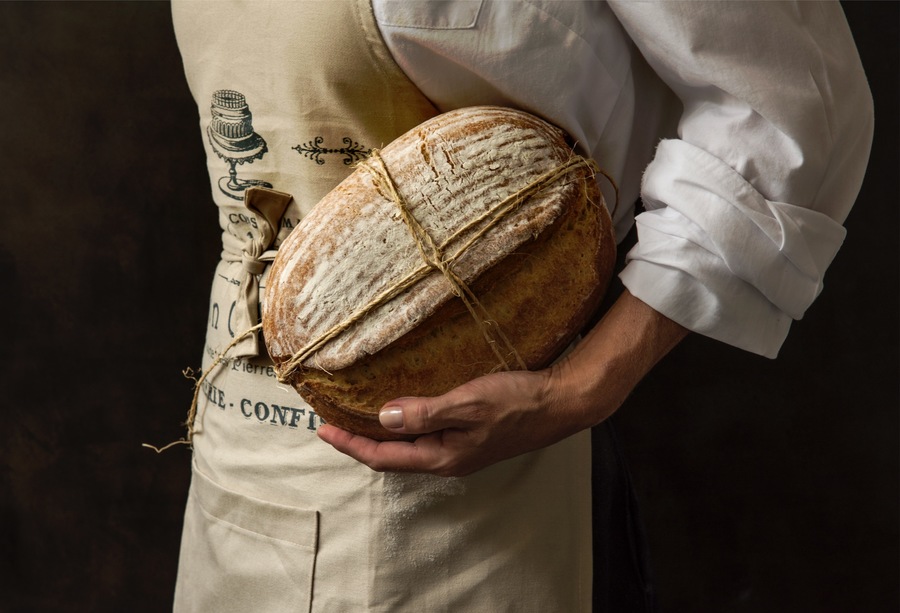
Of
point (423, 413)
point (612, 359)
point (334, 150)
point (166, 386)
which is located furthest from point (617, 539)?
point (166, 386)

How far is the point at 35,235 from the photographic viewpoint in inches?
60.4

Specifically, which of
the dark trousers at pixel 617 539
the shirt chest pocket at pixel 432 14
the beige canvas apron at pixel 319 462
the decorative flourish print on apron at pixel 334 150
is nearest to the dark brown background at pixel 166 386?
the dark trousers at pixel 617 539

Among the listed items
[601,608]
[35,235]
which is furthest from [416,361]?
[35,235]

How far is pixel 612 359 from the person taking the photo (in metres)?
0.77

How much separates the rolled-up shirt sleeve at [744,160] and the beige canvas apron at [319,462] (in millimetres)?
268

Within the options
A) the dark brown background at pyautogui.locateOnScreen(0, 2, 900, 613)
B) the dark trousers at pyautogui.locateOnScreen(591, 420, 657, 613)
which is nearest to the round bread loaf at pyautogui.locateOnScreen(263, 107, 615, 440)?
the dark trousers at pyautogui.locateOnScreen(591, 420, 657, 613)

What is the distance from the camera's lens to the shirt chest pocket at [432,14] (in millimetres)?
759

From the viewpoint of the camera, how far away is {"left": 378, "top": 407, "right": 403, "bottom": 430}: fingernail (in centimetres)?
69

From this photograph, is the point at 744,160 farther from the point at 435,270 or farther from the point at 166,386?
the point at 166,386

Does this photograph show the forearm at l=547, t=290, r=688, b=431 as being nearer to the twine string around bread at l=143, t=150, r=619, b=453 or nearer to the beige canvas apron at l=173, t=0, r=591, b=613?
the twine string around bread at l=143, t=150, r=619, b=453

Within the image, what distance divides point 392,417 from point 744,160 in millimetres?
417

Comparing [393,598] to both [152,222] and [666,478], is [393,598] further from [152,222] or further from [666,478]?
[152,222]

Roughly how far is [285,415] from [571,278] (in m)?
0.40

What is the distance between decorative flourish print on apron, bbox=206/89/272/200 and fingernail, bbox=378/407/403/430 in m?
0.35
